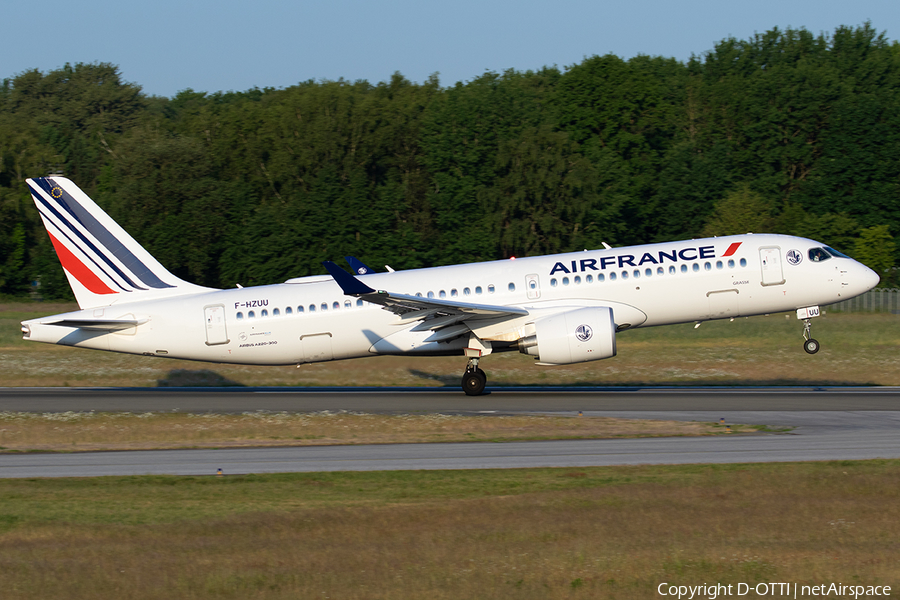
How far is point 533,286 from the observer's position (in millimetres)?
28812

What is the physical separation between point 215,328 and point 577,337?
37.5 feet

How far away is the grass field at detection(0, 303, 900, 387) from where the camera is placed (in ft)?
115

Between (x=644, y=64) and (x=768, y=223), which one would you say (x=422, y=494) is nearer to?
(x=768, y=223)

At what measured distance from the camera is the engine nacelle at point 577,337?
27000mm

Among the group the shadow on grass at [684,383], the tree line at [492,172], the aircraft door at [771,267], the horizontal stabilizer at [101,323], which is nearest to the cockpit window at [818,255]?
the aircraft door at [771,267]

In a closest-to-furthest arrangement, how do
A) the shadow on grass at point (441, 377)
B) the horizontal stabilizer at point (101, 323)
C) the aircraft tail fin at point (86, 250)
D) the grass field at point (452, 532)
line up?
1. the grass field at point (452, 532)
2. the horizontal stabilizer at point (101, 323)
3. the aircraft tail fin at point (86, 250)
4. the shadow on grass at point (441, 377)

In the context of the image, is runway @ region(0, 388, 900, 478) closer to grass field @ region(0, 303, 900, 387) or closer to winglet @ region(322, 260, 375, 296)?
winglet @ region(322, 260, 375, 296)

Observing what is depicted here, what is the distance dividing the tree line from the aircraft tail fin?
38.4 m

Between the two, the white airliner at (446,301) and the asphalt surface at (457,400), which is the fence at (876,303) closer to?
the asphalt surface at (457,400)

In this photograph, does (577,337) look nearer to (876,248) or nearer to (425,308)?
(425,308)

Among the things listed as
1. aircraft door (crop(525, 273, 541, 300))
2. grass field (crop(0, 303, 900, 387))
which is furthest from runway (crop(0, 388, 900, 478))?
grass field (crop(0, 303, 900, 387))

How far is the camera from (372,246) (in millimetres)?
69812

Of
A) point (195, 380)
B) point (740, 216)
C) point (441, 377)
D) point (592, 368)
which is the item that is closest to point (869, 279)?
point (592, 368)

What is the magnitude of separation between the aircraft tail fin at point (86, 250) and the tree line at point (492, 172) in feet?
126
